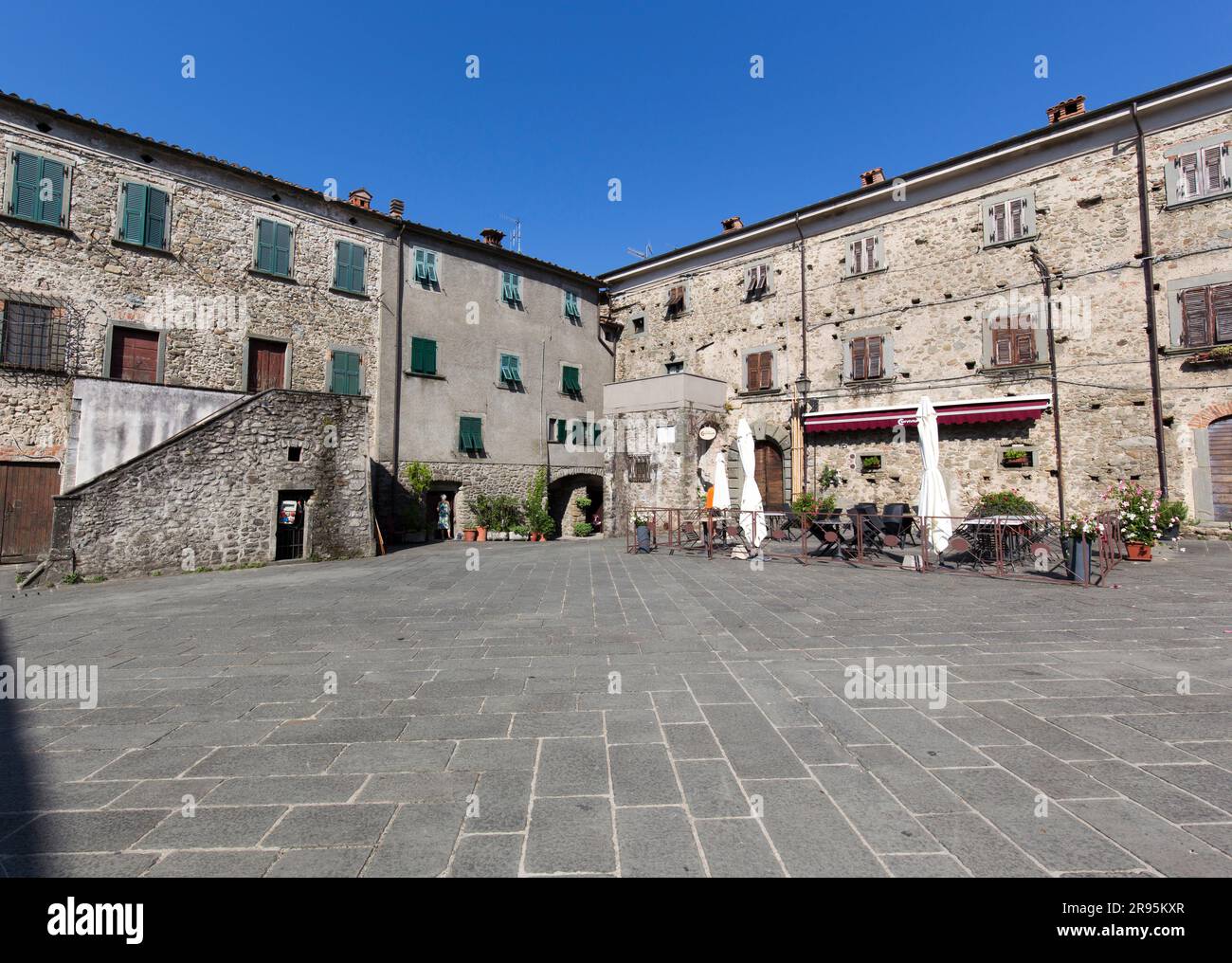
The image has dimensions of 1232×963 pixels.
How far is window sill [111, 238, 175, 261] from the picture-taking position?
545 inches

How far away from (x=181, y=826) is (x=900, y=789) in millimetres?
2987

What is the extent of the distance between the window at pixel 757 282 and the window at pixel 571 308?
6358 mm

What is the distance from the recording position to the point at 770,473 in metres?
18.5

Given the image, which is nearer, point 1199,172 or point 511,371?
point 1199,172

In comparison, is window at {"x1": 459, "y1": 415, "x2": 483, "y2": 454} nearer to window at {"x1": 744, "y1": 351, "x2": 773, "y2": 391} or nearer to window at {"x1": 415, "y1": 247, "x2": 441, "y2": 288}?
window at {"x1": 415, "y1": 247, "x2": 441, "y2": 288}

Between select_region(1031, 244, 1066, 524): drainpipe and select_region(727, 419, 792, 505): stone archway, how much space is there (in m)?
6.46

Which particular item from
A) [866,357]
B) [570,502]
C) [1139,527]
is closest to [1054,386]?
[866,357]

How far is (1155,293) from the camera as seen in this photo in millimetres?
12633

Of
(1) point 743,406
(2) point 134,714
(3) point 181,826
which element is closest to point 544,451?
(1) point 743,406

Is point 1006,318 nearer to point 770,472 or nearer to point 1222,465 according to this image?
point 1222,465

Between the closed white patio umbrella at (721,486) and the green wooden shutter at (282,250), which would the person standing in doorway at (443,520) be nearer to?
the green wooden shutter at (282,250)

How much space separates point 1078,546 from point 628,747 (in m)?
8.11

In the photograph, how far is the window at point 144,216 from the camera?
1393 centimetres

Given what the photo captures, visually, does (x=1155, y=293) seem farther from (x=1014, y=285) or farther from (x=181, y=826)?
(x=181, y=826)
